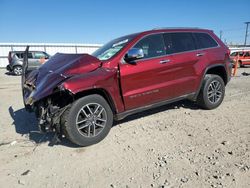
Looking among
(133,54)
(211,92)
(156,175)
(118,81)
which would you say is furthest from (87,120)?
(211,92)

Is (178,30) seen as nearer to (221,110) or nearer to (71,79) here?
(221,110)

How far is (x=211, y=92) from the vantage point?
18.1ft

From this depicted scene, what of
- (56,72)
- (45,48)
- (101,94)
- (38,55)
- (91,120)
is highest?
(45,48)

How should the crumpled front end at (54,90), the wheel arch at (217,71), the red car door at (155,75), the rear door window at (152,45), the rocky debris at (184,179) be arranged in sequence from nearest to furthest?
the rocky debris at (184,179) → the crumpled front end at (54,90) → the red car door at (155,75) → the rear door window at (152,45) → the wheel arch at (217,71)

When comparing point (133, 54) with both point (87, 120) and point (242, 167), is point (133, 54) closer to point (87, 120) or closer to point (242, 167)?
point (87, 120)

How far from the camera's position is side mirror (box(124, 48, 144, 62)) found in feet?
13.3

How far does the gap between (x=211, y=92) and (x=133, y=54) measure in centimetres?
249

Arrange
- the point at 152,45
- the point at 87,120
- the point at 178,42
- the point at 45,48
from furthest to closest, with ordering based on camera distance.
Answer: the point at 45,48 → the point at 178,42 → the point at 152,45 → the point at 87,120

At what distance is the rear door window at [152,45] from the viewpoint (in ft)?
14.7

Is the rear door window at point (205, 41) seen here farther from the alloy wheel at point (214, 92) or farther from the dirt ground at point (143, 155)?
the dirt ground at point (143, 155)

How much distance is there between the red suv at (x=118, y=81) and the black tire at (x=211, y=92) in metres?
0.02

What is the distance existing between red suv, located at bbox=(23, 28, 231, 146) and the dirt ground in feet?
1.35

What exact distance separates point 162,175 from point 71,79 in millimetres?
1959

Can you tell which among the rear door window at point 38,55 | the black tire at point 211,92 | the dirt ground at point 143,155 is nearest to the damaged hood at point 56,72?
the dirt ground at point 143,155
